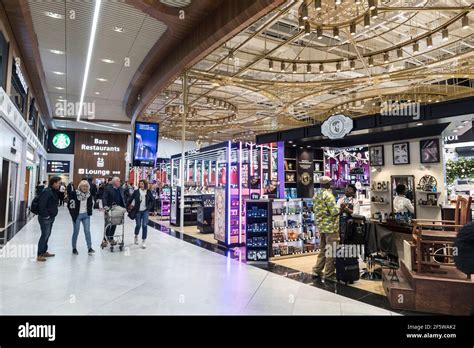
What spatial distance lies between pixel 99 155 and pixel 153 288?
20161 mm

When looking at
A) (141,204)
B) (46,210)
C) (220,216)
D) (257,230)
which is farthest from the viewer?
(220,216)

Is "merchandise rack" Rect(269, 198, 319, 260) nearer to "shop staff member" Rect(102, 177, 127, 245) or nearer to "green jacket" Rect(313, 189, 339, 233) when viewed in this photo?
"green jacket" Rect(313, 189, 339, 233)

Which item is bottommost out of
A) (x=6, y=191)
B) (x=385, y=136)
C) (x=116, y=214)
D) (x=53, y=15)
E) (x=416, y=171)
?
(x=116, y=214)

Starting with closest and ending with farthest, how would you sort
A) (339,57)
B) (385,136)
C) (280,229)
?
(280,229)
(385,136)
(339,57)

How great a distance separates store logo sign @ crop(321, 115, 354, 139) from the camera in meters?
7.27

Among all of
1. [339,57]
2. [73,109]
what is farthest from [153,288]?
[73,109]

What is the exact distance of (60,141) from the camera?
21.4 metres

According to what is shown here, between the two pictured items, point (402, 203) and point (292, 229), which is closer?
point (402, 203)

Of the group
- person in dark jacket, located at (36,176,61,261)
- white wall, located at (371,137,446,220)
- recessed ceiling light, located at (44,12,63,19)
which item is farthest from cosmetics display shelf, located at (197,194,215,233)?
recessed ceiling light, located at (44,12,63,19)

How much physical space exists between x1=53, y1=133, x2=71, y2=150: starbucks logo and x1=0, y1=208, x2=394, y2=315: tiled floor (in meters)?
17.2

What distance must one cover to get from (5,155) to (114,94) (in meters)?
5.73

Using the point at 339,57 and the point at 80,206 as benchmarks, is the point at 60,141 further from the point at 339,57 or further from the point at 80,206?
the point at 339,57
